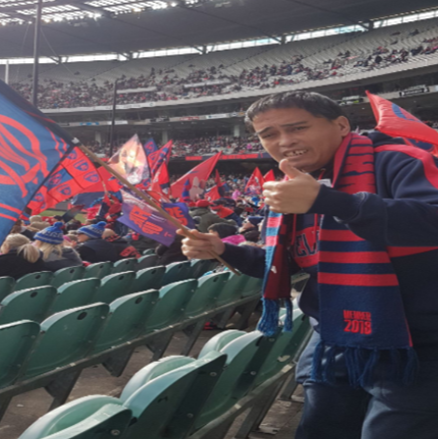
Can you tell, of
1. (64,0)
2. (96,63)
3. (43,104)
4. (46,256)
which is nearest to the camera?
(46,256)

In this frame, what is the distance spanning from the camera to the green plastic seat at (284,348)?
2.92 metres

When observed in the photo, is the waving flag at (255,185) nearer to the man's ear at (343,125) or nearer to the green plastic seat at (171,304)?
the green plastic seat at (171,304)

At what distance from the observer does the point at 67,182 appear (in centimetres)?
806

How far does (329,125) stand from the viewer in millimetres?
1640

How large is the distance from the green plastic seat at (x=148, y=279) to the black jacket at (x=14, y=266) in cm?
104

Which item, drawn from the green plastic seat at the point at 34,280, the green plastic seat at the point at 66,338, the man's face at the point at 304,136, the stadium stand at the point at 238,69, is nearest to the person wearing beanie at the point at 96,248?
the green plastic seat at the point at 34,280

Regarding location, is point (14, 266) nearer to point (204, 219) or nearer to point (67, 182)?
point (204, 219)

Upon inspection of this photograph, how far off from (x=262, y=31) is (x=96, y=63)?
61.1ft

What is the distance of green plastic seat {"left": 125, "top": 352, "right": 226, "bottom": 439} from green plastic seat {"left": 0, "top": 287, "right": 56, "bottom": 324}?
1.88 meters

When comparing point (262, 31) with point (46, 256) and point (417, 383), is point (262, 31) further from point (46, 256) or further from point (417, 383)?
point (417, 383)

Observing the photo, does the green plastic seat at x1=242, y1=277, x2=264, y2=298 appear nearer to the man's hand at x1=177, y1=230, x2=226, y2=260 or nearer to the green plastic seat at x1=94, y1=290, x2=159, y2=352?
the green plastic seat at x1=94, y1=290, x2=159, y2=352

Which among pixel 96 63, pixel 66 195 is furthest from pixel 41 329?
pixel 96 63

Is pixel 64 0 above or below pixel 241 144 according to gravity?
above

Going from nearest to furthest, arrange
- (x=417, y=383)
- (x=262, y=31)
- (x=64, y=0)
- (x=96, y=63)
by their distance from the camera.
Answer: (x=417, y=383) < (x=64, y=0) < (x=262, y=31) < (x=96, y=63)
